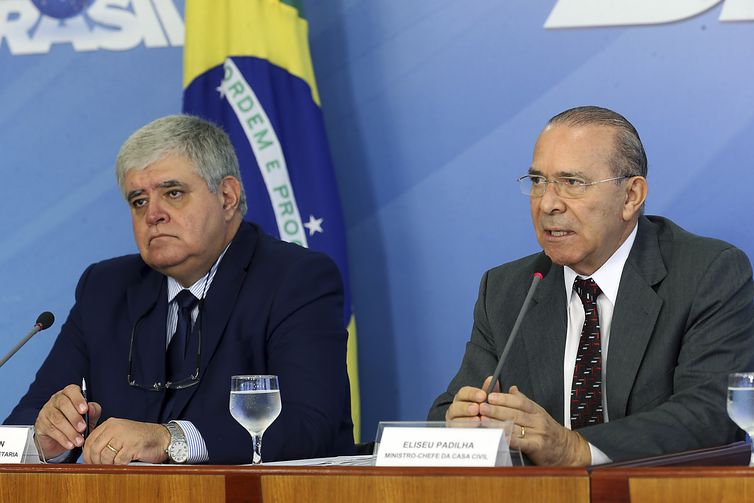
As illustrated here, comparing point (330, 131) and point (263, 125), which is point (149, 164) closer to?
point (263, 125)

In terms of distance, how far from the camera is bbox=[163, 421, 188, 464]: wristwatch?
2365 millimetres

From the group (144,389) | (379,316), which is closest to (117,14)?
(379,316)

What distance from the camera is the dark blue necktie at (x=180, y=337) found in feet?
9.48

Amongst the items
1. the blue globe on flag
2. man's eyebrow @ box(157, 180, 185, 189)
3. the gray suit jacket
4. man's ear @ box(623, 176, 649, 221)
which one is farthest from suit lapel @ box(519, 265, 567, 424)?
the blue globe on flag

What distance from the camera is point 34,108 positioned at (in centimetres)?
439

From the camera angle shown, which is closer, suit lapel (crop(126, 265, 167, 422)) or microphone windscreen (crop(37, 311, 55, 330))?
microphone windscreen (crop(37, 311, 55, 330))

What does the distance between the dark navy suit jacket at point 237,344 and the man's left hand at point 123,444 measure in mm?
179

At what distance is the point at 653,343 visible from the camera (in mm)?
2598

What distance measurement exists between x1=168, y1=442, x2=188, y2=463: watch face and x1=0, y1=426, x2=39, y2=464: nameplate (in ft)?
0.95

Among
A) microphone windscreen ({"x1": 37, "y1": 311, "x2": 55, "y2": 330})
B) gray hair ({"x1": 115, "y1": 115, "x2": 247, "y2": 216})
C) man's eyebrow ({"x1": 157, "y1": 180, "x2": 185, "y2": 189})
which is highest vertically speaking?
gray hair ({"x1": 115, "y1": 115, "x2": 247, "y2": 216})

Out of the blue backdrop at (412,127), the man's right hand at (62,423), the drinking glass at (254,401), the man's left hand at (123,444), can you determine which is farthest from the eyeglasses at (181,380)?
the blue backdrop at (412,127)

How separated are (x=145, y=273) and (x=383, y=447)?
4.71ft

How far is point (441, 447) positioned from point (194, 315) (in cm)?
128

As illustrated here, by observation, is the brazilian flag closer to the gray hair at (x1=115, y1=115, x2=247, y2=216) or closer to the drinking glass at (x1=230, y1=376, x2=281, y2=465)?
the gray hair at (x1=115, y1=115, x2=247, y2=216)
